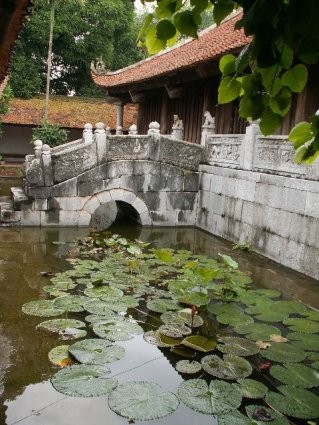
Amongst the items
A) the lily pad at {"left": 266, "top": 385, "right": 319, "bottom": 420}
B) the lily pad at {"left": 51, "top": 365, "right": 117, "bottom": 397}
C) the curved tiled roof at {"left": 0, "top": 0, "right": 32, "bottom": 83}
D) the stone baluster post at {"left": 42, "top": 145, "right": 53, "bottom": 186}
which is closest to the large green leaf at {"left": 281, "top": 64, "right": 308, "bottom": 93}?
the curved tiled roof at {"left": 0, "top": 0, "right": 32, "bottom": 83}

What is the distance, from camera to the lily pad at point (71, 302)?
15.4ft

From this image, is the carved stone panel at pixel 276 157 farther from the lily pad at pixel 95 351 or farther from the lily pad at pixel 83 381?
the lily pad at pixel 83 381

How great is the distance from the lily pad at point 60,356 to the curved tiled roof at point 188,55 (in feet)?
14.4

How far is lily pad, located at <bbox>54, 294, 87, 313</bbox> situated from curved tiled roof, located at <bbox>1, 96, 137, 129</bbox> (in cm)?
1476

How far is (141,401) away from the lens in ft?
10.00

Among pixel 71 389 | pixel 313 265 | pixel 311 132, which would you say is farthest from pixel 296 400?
pixel 313 265

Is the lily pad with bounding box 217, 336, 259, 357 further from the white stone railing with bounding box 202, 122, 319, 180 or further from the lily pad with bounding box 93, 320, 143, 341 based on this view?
the white stone railing with bounding box 202, 122, 319, 180

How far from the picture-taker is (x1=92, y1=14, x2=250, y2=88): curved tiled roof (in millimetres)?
8605

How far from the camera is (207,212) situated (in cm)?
965

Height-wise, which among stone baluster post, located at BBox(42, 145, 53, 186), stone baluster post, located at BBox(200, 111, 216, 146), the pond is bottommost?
the pond

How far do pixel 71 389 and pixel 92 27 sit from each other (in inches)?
867

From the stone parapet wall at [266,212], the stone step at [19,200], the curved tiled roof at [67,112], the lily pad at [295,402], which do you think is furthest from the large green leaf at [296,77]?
the curved tiled roof at [67,112]

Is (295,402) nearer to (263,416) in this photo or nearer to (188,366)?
(263,416)

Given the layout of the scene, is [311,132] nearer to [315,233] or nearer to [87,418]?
[87,418]
